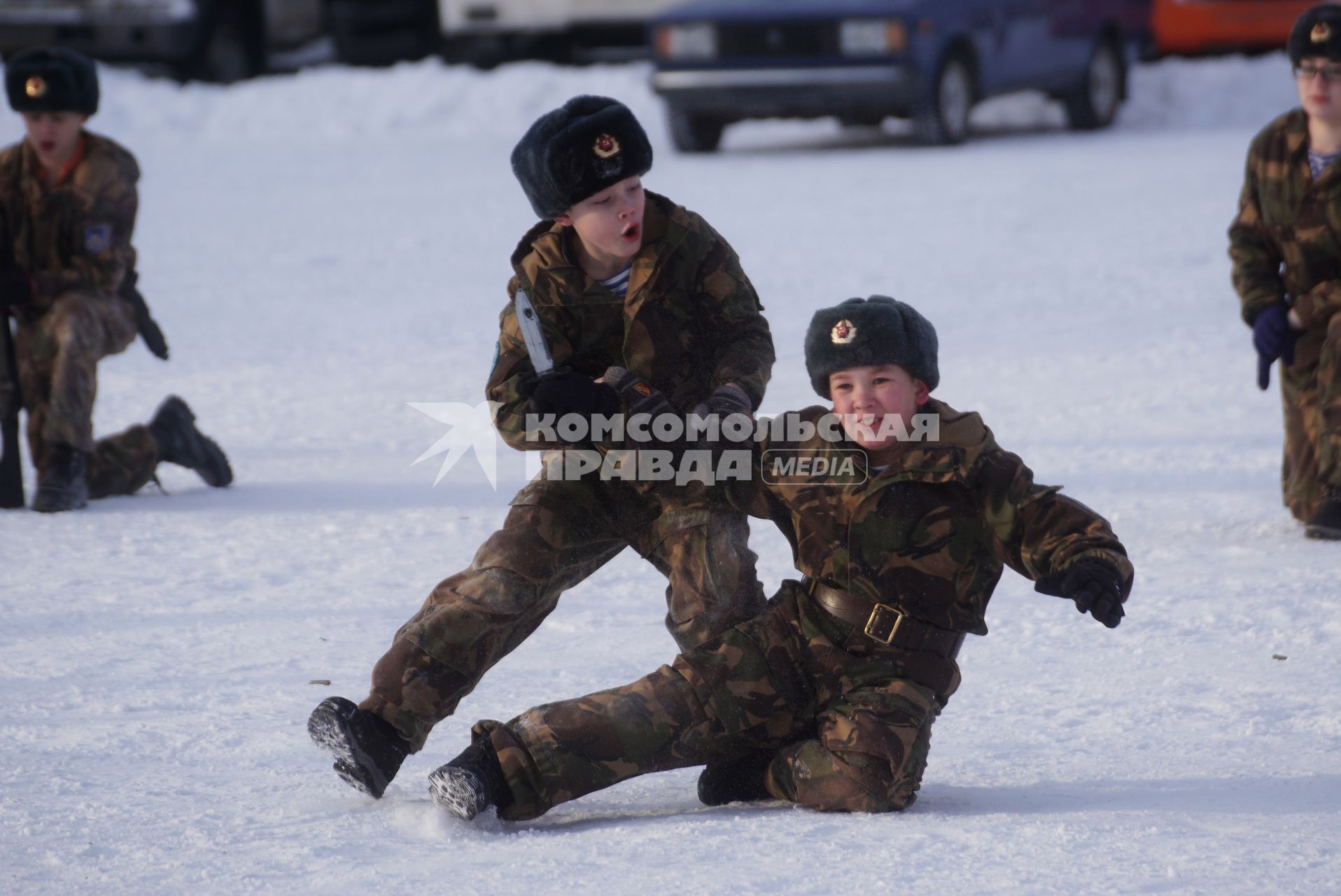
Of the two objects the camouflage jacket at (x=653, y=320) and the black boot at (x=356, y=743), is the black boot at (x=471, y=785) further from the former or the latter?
the camouflage jacket at (x=653, y=320)

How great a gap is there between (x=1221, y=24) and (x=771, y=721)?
44.2 ft

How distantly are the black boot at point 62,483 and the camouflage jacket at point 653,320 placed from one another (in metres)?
2.70

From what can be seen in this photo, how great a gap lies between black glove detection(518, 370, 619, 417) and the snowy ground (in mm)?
683

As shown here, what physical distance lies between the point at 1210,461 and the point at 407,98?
35.9 ft

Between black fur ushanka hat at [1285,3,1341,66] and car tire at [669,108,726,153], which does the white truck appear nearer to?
car tire at [669,108,726,153]

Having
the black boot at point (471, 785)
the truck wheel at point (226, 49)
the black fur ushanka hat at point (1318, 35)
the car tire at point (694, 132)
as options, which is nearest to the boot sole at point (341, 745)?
the black boot at point (471, 785)

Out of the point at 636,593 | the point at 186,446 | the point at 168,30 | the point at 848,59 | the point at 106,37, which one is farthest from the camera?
the point at 168,30

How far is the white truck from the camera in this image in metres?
14.4

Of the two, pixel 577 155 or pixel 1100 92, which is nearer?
pixel 577 155

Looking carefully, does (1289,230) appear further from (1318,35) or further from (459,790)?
(459,790)

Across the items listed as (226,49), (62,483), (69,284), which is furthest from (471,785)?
(226,49)

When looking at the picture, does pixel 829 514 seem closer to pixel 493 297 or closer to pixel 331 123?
pixel 493 297

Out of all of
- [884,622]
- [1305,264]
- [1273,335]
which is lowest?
[884,622]

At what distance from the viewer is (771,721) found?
3.20m
